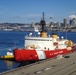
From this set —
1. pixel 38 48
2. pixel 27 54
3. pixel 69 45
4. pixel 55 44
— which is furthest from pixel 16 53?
pixel 69 45

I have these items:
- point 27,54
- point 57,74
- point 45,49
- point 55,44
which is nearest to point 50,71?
point 57,74

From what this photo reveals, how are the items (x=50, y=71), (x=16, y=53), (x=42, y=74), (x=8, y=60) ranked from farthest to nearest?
(x=8, y=60), (x=16, y=53), (x=50, y=71), (x=42, y=74)

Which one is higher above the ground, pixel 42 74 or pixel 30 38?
pixel 30 38

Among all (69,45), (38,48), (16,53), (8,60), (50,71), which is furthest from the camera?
(69,45)

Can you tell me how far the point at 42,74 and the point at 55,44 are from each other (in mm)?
23821

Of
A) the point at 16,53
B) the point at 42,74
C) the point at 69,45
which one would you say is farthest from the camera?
the point at 69,45

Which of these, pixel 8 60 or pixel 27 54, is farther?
pixel 8 60

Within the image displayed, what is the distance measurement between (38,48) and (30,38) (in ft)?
7.86

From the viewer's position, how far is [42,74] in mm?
29156

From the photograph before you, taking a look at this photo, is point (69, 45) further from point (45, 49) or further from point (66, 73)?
point (66, 73)

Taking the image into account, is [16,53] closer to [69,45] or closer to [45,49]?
[45,49]

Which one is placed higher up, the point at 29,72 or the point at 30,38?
the point at 30,38

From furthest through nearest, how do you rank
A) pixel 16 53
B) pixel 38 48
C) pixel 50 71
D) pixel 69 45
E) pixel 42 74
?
pixel 69 45
pixel 38 48
pixel 16 53
pixel 50 71
pixel 42 74

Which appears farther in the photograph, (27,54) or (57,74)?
(27,54)
